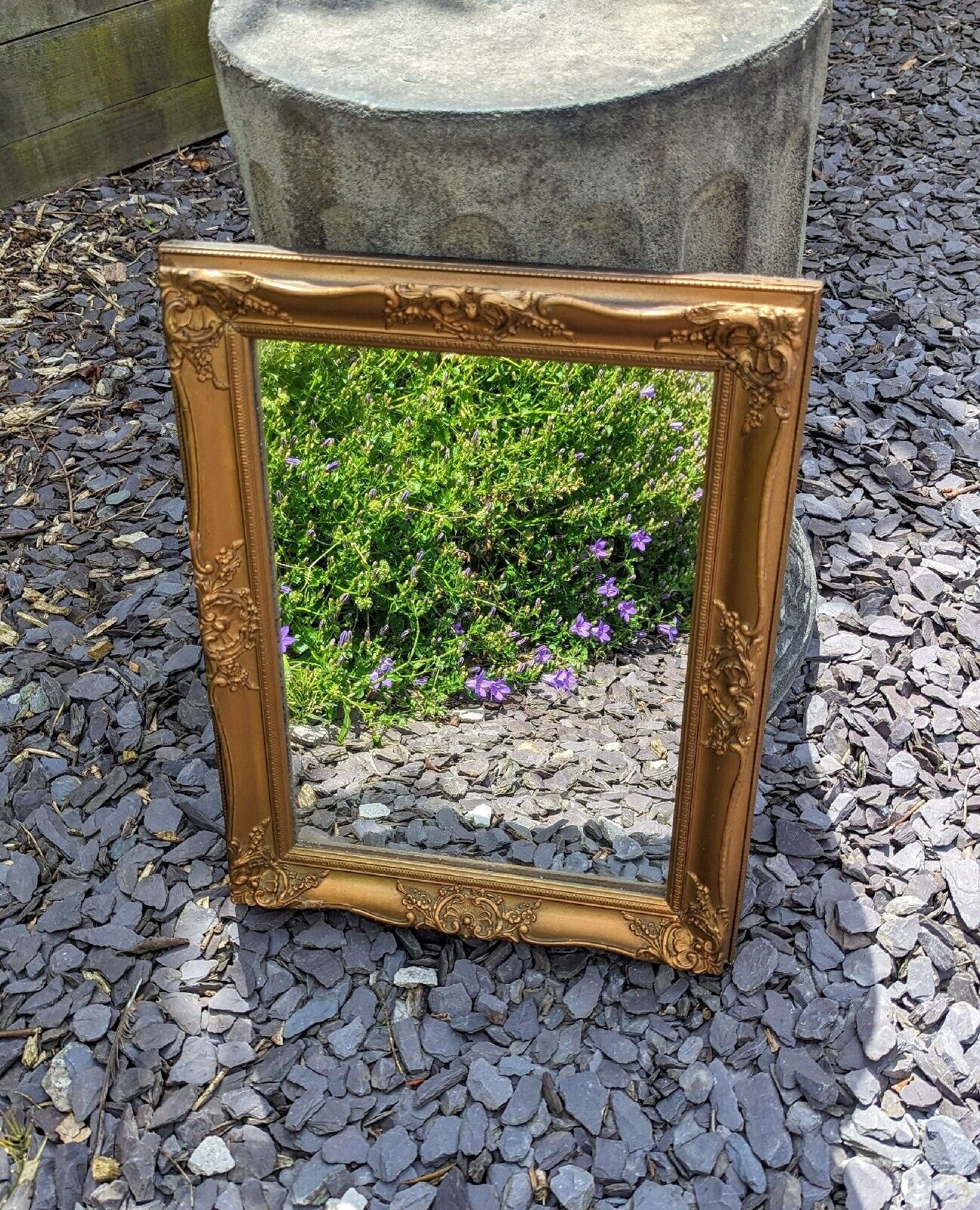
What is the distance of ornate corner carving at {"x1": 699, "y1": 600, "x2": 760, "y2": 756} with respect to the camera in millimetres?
1731

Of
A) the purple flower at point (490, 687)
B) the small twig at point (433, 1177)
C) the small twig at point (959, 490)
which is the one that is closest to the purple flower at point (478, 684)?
the purple flower at point (490, 687)

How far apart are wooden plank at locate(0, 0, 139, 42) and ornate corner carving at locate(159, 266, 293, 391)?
8.61 feet

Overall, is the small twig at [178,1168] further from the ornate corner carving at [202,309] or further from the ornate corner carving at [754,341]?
the ornate corner carving at [754,341]

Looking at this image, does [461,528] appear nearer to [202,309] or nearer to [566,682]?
[566,682]

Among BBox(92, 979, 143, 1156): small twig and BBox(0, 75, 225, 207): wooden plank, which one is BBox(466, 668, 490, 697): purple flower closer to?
BBox(92, 979, 143, 1156): small twig

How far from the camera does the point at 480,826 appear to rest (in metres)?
2.02

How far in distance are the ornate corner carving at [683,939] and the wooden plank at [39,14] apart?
332 cm

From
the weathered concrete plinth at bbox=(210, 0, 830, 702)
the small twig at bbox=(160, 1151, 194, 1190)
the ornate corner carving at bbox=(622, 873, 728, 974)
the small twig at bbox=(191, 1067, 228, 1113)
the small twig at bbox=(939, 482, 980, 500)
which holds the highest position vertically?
the weathered concrete plinth at bbox=(210, 0, 830, 702)

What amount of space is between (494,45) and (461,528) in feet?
2.42

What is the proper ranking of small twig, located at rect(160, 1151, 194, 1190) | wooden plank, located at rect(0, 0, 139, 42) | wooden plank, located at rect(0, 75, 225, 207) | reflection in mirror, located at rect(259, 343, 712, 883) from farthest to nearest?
wooden plank, located at rect(0, 75, 225, 207)
wooden plank, located at rect(0, 0, 139, 42)
reflection in mirror, located at rect(259, 343, 712, 883)
small twig, located at rect(160, 1151, 194, 1190)

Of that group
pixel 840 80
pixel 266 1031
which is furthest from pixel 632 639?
pixel 840 80

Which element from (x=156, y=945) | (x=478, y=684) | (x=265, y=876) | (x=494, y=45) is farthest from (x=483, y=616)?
(x=494, y=45)

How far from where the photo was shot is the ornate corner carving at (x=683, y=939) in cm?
192

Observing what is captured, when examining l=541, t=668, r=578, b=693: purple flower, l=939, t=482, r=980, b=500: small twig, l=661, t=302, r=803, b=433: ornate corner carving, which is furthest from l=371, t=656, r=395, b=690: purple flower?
l=939, t=482, r=980, b=500: small twig
